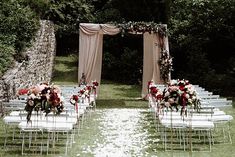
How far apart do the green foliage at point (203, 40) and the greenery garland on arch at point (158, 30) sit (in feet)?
11.4

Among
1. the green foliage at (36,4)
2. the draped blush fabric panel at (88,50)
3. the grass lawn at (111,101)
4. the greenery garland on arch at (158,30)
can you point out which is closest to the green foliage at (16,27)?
the green foliage at (36,4)

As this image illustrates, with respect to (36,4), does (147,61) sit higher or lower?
lower

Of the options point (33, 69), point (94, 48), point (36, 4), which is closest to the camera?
point (33, 69)

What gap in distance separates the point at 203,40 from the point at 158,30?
562 centimetres

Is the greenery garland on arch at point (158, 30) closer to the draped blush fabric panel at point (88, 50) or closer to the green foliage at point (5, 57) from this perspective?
the draped blush fabric panel at point (88, 50)

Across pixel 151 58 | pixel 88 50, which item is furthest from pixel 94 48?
pixel 151 58

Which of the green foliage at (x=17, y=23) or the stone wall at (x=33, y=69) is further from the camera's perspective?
the green foliage at (x=17, y=23)

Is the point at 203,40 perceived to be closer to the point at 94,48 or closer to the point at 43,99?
the point at 94,48

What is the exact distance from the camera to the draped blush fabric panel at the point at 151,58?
15820 mm

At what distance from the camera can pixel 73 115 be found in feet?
29.4

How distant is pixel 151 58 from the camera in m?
16.2

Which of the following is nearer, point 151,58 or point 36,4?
point 151,58

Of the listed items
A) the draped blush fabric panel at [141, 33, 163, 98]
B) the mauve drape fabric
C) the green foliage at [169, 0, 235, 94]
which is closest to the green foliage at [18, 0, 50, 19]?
the mauve drape fabric

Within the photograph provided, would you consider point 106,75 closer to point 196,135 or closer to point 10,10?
point 10,10
